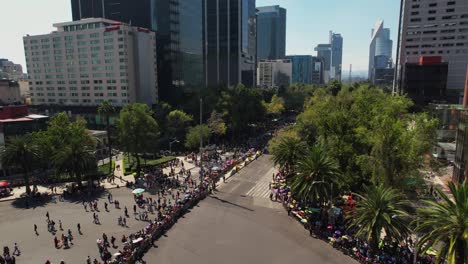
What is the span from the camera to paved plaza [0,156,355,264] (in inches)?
1153

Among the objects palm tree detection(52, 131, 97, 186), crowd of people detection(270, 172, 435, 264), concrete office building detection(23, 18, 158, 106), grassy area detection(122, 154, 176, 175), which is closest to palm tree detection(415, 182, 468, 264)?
crowd of people detection(270, 172, 435, 264)

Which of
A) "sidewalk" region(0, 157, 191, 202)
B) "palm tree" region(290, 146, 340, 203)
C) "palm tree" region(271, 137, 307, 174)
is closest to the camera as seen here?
"palm tree" region(290, 146, 340, 203)

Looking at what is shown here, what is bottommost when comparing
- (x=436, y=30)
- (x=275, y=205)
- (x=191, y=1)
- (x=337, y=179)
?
(x=275, y=205)

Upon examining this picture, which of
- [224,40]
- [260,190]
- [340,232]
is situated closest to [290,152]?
[260,190]

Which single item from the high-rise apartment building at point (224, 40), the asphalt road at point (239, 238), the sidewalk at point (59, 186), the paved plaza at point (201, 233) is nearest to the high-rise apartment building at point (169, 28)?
the high-rise apartment building at point (224, 40)

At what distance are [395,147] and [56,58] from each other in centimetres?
11706

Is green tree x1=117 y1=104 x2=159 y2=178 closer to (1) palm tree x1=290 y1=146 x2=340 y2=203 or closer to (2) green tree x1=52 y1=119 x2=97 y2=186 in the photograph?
Result: (2) green tree x1=52 y1=119 x2=97 y2=186

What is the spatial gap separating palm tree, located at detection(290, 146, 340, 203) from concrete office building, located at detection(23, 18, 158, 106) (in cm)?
8116

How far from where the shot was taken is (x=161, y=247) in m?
31.0

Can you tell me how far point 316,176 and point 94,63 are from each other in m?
95.2

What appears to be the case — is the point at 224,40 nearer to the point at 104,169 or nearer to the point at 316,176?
the point at 104,169

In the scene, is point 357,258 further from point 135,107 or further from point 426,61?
point 426,61

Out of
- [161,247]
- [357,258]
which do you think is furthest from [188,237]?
[357,258]

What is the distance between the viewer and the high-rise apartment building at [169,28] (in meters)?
114
